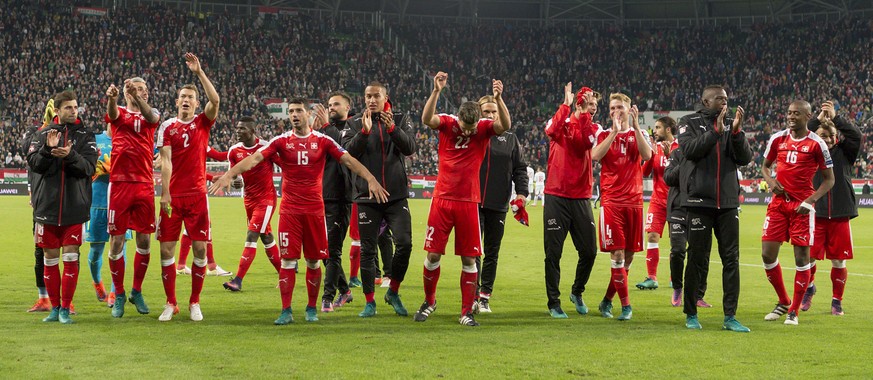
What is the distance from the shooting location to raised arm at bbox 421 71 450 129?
880 cm

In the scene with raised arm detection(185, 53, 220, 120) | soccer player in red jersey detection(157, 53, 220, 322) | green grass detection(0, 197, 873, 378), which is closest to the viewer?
green grass detection(0, 197, 873, 378)

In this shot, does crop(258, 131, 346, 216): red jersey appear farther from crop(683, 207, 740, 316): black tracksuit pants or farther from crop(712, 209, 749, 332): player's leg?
crop(712, 209, 749, 332): player's leg

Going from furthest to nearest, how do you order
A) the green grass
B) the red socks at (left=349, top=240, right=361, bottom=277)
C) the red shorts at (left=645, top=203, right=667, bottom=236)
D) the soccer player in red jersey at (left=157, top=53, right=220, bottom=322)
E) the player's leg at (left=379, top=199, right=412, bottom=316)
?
the red shorts at (left=645, top=203, right=667, bottom=236), the red socks at (left=349, top=240, right=361, bottom=277), the player's leg at (left=379, top=199, right=412, bottom=316), the soccer player in red jersey at (left=157, top=53, right=220, bottom=322), the green grass

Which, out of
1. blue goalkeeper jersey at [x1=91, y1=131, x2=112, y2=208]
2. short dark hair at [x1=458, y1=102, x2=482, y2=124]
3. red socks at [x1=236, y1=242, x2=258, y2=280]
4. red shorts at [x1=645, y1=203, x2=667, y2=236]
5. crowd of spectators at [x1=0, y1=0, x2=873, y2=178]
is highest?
crowd of spectators at [x1=0, y1=0, x2=873, y2=178]

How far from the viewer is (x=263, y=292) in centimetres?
1190

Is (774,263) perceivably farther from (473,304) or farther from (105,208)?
(105,208)

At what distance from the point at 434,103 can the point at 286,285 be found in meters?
2.36

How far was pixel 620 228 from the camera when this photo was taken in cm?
1010

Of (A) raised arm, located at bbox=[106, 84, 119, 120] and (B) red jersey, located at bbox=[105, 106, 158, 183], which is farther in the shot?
(B) red jersey, located at bbox=[105, 106, 158, 183]

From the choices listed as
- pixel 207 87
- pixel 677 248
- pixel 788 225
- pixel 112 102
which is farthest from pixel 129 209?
pixel 788 225

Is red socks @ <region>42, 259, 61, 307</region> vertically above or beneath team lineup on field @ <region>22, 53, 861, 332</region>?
beneath

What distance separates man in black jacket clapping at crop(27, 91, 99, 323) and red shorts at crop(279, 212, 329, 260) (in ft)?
6.67

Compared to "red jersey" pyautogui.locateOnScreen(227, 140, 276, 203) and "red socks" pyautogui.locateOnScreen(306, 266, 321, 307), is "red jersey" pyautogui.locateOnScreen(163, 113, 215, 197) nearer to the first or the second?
"red socks" pyautogui.locateOnScreen(306, 266, 321, 307)

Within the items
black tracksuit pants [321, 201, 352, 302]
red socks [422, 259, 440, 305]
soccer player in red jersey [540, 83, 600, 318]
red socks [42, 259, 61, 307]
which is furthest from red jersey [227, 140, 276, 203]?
soccer player in red jersey [540, 83, 600, 318]
